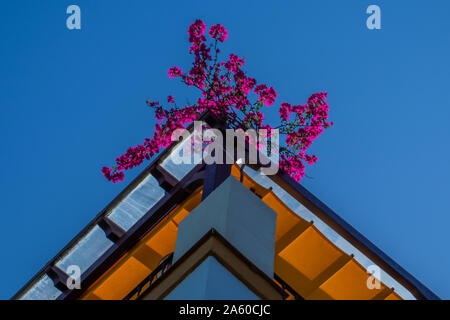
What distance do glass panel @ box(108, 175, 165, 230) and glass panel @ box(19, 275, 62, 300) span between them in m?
1.56

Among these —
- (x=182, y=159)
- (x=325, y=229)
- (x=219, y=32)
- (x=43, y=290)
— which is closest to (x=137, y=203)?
(x=182, y=159)

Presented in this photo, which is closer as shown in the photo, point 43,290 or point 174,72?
point 43,290

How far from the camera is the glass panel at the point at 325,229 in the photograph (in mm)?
6836

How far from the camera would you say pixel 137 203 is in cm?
784

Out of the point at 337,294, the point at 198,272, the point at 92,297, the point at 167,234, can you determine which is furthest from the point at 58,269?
the point at 198,272

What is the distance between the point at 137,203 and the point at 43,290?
7.11 feet

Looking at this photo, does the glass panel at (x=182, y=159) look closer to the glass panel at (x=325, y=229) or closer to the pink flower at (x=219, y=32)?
the glass panel at (x=325, y=229)

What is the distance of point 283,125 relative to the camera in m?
9.05

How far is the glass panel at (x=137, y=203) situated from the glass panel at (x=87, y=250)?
1.13ft

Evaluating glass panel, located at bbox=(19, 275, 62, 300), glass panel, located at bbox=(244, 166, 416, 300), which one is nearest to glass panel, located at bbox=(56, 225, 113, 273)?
glass panel, located at bbox=(19, 275, 62, 300)

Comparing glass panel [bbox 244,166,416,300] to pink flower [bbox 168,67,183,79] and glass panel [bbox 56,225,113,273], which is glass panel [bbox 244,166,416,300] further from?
pink flower [bbox 168,67,183,79]

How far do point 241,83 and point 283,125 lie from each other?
40.9 inches

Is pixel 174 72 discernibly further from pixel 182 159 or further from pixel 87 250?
pixel 87 250

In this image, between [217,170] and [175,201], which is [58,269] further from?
[217,170]
